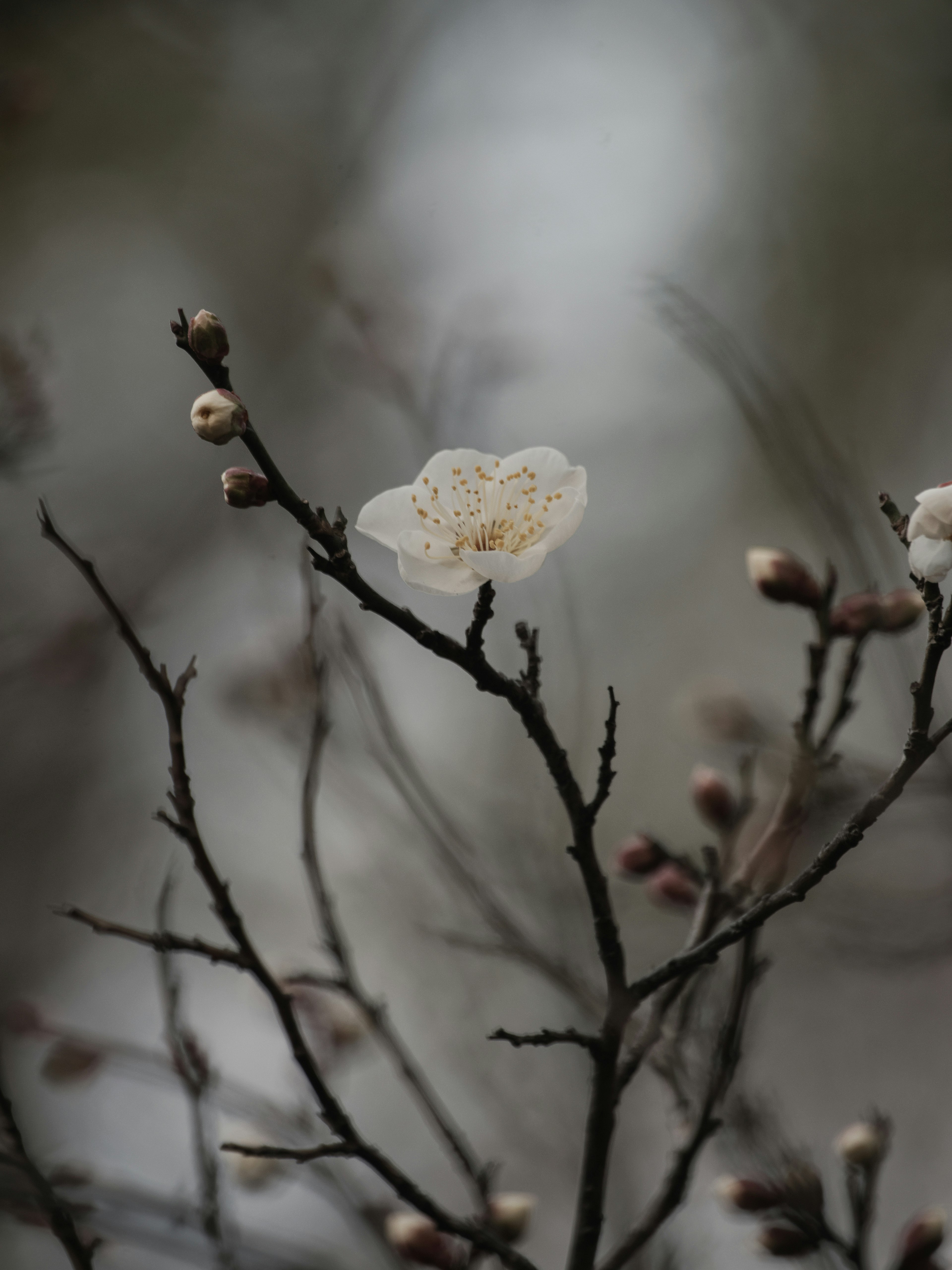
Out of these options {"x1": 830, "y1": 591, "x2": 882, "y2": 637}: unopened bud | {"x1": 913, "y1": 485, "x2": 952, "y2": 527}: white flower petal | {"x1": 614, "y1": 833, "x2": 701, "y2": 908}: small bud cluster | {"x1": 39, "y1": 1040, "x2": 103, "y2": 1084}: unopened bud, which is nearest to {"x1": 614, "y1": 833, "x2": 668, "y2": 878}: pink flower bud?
{"x1": 614, "y1": 833, "x2": 701, "y2": 908}: small bud cluster

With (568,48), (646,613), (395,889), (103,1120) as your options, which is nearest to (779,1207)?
(395,889)

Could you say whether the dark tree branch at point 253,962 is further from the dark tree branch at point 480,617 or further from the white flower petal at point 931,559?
the white flower petal at point 931,559

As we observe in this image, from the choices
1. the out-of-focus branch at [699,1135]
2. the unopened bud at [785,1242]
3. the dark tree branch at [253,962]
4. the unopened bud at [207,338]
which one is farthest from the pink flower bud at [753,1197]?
the unopened bud at [207,338]

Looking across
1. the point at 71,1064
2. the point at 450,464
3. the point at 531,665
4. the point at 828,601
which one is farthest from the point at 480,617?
the point at 71,1064

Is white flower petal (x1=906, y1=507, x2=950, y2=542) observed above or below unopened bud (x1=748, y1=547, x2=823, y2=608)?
below

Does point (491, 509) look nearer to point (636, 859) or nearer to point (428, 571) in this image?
point (428, 571)

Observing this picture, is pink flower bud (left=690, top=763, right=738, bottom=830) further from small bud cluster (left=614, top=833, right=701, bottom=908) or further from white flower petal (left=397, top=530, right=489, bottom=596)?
white flower petal (left=397, top=530, right=489, bottom=596)
